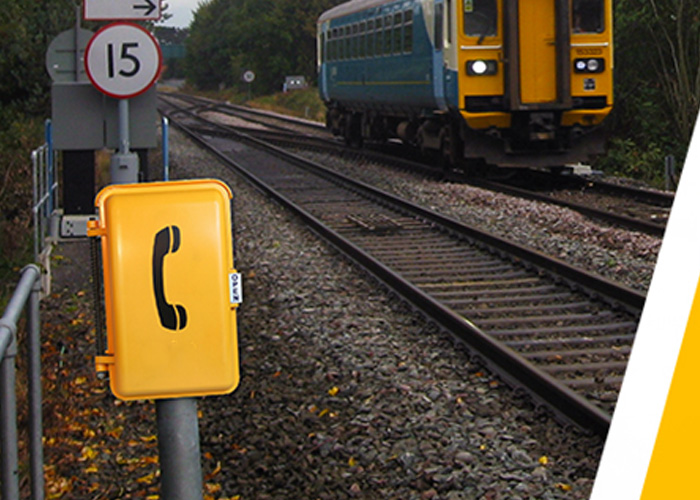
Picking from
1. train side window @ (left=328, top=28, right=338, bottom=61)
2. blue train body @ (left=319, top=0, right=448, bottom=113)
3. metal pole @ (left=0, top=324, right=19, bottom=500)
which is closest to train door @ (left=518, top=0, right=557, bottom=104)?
blue train body @ (left=319, top=0, right=448, bottom=113)

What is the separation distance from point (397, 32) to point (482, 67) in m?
3.55

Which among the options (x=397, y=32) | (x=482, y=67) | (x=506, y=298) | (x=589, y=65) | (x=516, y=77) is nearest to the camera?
(x=506, y=298)

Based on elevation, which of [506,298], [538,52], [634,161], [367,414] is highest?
[538,52]

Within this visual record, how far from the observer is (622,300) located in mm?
7258

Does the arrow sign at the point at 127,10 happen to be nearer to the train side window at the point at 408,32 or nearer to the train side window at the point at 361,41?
the train side window at the point at 408,32

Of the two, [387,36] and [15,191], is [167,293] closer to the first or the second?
[15,191]

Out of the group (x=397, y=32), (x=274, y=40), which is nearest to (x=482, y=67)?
(x=397, y=32)

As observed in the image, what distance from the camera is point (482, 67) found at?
14688 millimetres

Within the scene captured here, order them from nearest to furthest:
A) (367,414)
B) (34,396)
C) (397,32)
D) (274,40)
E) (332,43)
A: (34,396), (367,414), (397,32), (332,43), (274,40)

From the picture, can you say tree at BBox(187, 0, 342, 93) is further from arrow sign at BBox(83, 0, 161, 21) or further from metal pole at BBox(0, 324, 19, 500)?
metal pole at BBox(0, 324, 19, 500)

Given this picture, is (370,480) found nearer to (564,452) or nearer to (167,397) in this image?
(564,452)

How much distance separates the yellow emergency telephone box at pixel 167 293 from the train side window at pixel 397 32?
15.2 metres

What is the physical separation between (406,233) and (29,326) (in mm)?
7754

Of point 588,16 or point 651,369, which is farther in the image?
point 588,16
